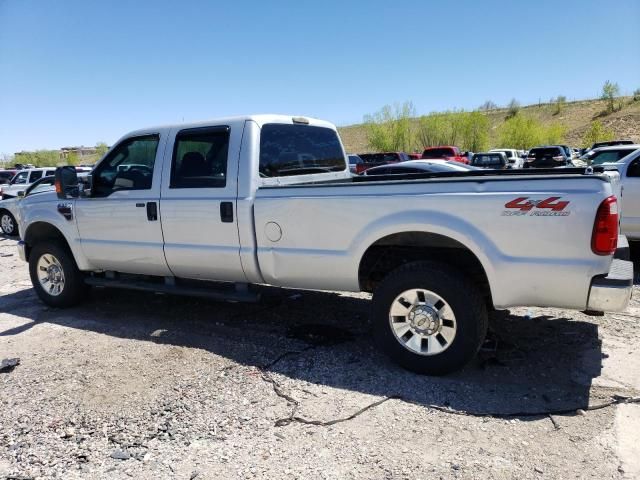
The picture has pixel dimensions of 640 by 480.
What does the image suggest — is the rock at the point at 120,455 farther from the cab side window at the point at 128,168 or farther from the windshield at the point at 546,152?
the windshield at the point at 546,152

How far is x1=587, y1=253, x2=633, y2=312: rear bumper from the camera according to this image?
3.22 m

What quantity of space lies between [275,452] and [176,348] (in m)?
2.00

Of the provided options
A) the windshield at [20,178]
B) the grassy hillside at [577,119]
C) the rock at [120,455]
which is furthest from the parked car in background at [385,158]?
the grassy hillside at [577,119]

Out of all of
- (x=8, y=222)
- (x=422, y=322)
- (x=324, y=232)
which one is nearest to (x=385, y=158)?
(x=8, y=222)

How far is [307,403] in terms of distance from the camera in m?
3.54

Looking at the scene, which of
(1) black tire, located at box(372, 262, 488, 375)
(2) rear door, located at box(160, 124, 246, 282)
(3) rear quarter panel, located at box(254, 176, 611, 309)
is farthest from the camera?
(2) rear door, located at box(160, 124, 246, 282)

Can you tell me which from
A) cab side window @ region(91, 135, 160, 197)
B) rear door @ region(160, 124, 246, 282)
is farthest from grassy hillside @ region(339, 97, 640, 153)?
cab side window @ region(91, 135, 160, 197)

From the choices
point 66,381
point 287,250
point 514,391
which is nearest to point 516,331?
point 514,391

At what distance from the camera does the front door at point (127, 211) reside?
16.6ft

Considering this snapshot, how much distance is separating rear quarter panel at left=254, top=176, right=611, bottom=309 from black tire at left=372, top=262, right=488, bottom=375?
0.65 feet

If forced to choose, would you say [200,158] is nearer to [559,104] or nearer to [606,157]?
[606,157]

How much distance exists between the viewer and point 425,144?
194ft

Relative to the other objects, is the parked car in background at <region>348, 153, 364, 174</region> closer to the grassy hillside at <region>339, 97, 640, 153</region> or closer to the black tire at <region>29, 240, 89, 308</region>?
the black tire at <region>29, 240, 89, 308</region>

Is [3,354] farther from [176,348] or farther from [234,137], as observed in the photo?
[234,137]
